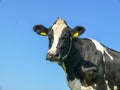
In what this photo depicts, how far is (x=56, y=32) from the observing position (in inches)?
722

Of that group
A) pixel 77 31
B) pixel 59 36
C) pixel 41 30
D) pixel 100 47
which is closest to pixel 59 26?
pixel 59 36

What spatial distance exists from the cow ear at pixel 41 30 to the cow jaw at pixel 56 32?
0.55m

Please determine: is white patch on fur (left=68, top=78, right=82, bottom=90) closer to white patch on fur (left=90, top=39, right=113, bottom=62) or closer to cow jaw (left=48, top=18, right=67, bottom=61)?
cow jaw (left=48, top=18, right=67, bottom=61)

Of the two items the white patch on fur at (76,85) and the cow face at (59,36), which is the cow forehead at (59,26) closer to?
the cow face at (59,36)

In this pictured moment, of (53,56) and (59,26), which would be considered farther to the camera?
(59,26)

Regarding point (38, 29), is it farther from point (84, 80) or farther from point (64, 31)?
point (84, 80)

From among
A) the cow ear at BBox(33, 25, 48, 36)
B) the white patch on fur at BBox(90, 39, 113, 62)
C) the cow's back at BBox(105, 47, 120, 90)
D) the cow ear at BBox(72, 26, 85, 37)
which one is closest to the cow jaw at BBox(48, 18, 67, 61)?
the cow ear at BBox(72, 26, 85, 37)

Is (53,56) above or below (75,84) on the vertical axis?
above

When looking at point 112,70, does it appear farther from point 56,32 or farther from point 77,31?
Answer: point 56,32

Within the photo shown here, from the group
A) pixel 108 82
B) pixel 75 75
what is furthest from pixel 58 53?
pixel 108 82

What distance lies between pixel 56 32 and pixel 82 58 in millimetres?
1463

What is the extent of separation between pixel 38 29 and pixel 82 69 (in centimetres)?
261

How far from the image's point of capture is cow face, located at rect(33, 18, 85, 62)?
1742cm

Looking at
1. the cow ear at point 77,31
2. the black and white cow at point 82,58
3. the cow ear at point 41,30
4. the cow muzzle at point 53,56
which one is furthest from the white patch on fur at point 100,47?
the cow muzzle at point 53,56
